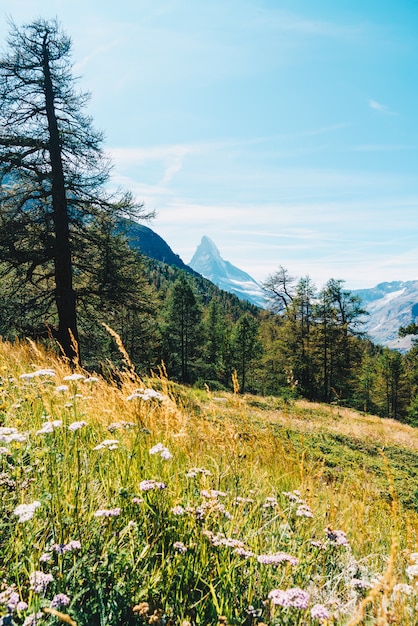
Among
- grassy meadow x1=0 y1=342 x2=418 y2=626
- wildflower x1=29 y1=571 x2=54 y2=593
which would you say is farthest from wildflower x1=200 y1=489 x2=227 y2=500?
wildflower x1=29 y1=571 x2=54 y2=593

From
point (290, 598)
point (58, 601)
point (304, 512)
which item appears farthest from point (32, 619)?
point (304, 512)

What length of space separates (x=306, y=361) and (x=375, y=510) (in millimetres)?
34592

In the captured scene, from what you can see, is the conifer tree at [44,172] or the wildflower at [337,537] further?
the conifer tree at [44,172]

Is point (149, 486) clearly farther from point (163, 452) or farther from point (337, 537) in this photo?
point (337, 537)

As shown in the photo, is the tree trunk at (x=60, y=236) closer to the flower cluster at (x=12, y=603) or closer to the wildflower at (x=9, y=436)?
the wildflower at (x=9, y=436)

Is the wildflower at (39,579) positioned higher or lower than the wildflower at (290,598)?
higher

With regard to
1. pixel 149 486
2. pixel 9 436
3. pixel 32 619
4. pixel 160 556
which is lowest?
pixel 160 556

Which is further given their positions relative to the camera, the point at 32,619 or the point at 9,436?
the point at 9,436

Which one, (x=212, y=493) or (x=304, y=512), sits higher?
(x=212, y=493)

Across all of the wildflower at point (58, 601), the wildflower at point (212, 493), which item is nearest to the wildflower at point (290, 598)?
the wildflower at point (212, 493)

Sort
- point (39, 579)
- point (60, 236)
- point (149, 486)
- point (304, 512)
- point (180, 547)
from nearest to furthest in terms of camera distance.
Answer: point (39, 579) → point (180, 547) → point (149, 486) → point (304, 512) → point (60, 236)

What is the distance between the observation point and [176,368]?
44969mm

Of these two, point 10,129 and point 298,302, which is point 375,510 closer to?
point 10,129

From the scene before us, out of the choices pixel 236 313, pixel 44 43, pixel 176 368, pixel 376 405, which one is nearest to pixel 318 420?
pixel 44 43
